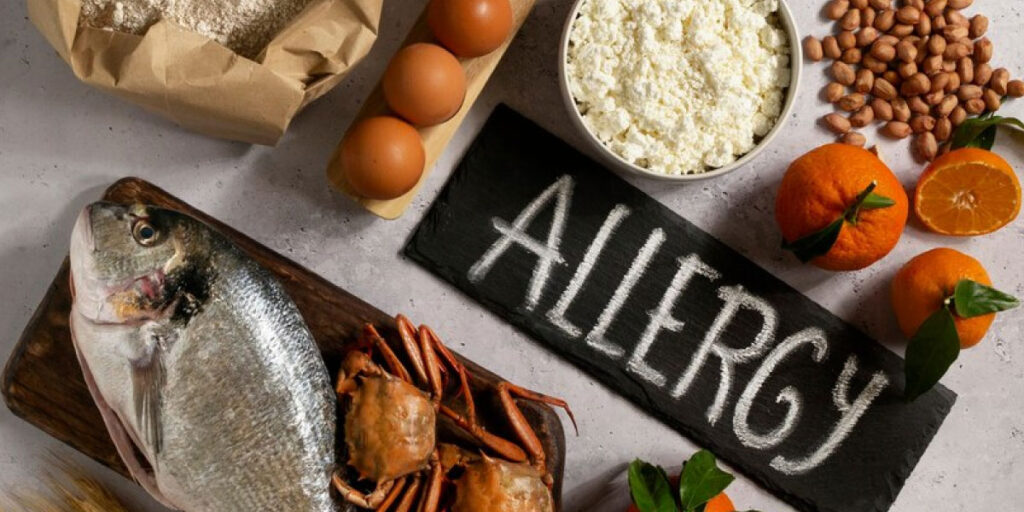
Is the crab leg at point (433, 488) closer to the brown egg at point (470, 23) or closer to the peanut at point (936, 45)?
the brown egg at point (470, 23)

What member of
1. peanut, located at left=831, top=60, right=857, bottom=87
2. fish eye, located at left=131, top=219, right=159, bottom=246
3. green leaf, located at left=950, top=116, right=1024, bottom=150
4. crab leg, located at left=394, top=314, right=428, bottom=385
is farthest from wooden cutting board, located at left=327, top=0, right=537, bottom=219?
green leaf, located at left=950, top=116, right=1024, bottom=150

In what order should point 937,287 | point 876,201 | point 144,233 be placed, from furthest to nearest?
point 937,287 → point 876,201 → point 144,233

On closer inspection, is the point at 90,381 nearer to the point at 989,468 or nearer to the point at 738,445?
the point at 738,445

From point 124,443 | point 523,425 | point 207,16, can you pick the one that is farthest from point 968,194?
point 124,443

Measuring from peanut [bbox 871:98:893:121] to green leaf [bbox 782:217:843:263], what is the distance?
0.83 ft

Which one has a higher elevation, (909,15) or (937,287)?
(909,15)

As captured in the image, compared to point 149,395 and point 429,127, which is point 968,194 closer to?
point 429,127

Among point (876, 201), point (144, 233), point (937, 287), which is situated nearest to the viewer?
point (144, 233)

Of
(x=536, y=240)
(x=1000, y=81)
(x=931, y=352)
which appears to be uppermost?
(x=1000, y=81)

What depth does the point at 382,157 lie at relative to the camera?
4.16 ft

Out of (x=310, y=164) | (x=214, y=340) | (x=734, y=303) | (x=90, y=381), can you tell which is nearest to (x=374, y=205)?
(x=310, y=164)

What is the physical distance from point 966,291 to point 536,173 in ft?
2.08

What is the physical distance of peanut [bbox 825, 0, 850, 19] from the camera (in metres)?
1.48

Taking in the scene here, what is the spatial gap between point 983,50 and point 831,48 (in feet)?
0.77
